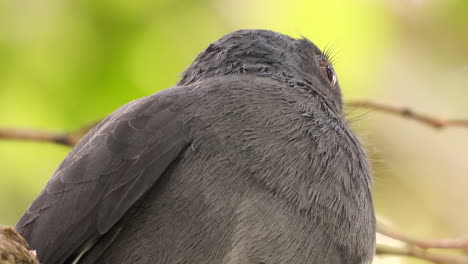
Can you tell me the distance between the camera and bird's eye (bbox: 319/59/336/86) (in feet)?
17.8

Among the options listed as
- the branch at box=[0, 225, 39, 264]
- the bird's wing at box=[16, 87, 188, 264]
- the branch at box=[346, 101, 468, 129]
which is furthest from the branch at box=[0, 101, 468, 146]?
the branch at box=[0, 225, 39, 264]

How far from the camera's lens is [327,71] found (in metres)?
5.48

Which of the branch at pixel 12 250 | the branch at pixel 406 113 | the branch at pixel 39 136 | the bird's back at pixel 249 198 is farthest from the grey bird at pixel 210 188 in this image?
the branch at pixel 406 113

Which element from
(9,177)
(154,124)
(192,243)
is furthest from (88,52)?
(192,243)

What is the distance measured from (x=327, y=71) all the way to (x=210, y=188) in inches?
69.3

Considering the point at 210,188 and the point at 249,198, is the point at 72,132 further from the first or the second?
the point at 249,198

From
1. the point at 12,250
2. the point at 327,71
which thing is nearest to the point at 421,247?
the point at 327,71

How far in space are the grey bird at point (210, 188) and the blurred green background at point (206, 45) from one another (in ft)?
4.07

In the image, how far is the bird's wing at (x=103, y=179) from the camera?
4000mm

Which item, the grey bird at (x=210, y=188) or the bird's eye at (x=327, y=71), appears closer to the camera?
the grey bird at (x=210, y=188)

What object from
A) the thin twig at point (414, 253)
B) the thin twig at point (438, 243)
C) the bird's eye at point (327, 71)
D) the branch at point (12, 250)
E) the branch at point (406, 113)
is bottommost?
the thin twig at point (414, 253)

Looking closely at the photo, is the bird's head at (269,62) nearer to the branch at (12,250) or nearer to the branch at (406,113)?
the branch at (406,113)

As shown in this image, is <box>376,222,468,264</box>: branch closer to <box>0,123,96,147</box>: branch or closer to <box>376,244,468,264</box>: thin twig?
<box>376,244,468,264</box>: thin twig

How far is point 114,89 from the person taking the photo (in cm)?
621
